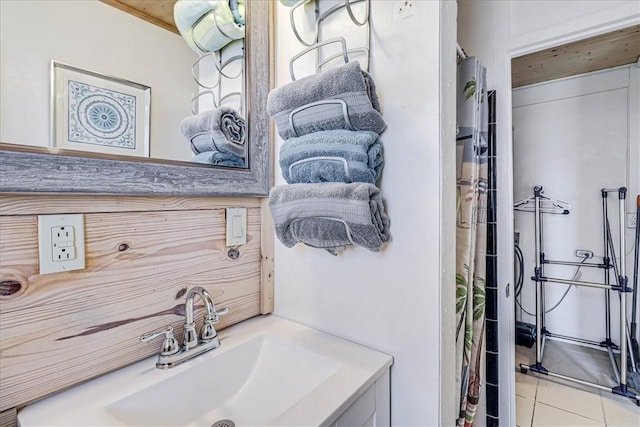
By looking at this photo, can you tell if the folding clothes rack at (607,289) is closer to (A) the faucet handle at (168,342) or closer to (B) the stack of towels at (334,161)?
(B) the stack of towels at (334,161)

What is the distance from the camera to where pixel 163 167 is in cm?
80

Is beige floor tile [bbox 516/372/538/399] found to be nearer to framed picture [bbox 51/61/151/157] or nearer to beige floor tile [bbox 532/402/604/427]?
beige floor tile [bbox 532/402/604/427]

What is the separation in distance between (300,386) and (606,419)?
2.01m

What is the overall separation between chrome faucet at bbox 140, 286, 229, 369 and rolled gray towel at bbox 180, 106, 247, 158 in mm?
418

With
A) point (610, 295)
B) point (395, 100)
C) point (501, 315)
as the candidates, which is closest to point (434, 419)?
point (395, 100)

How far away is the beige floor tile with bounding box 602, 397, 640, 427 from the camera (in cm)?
170

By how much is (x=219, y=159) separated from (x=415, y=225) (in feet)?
2.00

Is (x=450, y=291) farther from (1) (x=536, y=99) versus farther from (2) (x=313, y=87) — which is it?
(1) (x=536, y=99)

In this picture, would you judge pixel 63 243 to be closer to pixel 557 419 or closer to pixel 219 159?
pixel 219 159

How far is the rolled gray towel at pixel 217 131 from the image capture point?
0.89 meters

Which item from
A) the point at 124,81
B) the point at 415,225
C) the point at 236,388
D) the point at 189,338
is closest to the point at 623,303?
the point at 415,225

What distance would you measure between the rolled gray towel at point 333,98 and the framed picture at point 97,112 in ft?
1.19

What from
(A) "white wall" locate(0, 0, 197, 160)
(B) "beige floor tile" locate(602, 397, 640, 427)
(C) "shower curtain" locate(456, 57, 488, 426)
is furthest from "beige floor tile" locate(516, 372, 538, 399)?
(A) "white wall" locate(0, 0, 197, 160)

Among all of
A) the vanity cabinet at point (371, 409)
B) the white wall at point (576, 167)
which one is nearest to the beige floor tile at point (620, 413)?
the white wall at point (576, 167)
